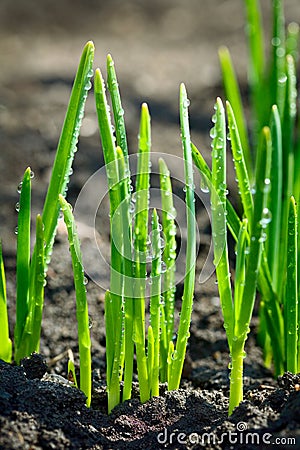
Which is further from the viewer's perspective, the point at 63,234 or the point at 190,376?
the point at 63,234

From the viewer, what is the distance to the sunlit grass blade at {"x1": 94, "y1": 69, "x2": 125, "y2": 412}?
118cm

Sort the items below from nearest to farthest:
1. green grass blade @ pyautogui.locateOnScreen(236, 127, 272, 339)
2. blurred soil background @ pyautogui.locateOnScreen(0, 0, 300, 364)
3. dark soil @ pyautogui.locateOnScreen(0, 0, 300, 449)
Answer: green grass blade @ pyautogui.locateOnScreen(236, 127, 272, 339) → dark soil @ pyautogui.locateOnScreen(0, 0, 300, 449) → blurred soil background @ pyautogui.locateOnScreen(0, 0, 300, 364)

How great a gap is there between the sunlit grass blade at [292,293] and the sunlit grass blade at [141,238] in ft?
0.88

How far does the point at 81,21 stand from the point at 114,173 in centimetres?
360

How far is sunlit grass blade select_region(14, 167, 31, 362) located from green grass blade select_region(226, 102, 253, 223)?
1.28 feet

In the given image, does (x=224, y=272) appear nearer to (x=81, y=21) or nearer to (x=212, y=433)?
(x=212, y=433)

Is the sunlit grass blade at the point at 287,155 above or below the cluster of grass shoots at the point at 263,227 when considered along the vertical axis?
above

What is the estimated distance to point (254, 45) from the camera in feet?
6.48

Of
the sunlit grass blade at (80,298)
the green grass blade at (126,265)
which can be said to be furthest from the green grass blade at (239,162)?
the sunlit grass blade at (80,298)

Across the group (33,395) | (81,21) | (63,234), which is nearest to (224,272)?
(33,395)

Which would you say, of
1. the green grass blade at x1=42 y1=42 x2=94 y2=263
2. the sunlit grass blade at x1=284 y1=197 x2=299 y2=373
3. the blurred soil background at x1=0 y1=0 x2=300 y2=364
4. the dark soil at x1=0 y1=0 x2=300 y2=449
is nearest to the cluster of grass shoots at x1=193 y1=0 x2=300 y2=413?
the sunlit grass blade at x1=284 y1=197 x2=299 y2=373

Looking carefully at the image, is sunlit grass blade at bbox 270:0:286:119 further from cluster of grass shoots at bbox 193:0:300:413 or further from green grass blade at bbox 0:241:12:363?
green grass blade at bbox 0:241:12:363

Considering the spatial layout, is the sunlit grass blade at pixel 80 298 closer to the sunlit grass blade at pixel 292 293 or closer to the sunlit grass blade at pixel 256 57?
the sunlit grass blade at pixel 292 293

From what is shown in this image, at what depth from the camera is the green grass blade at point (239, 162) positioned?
1263 mm
